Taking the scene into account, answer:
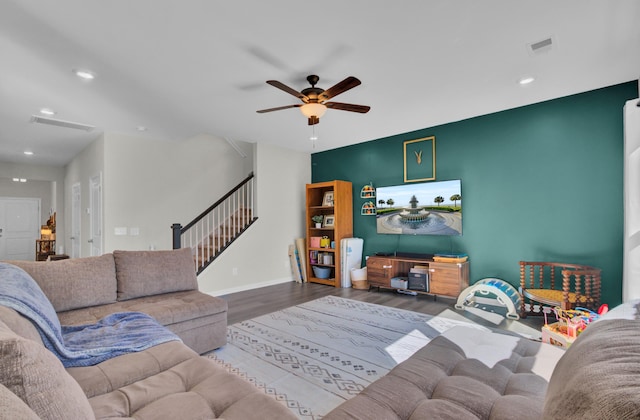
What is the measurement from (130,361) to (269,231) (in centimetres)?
405

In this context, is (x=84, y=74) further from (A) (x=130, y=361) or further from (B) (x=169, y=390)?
(B) (x=169, y=390)

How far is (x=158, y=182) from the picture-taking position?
5406 mm

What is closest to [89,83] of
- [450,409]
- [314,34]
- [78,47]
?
[78,47]

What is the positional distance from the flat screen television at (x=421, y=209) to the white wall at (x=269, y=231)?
1.75m

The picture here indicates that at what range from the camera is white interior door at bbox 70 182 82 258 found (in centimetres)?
620


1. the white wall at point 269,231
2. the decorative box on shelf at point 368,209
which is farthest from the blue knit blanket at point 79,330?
the decorative box on shelf at point 368,209

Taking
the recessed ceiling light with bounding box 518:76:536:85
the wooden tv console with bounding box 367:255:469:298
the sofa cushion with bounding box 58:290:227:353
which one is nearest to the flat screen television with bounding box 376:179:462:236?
the wooden tv console with bounding box 367:255:469:298

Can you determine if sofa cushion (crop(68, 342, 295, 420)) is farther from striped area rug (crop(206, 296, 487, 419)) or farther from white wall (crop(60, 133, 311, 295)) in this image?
white wall (crop(60, 133, 311, 295))

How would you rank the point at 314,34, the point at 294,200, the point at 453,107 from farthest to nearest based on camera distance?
the point at 294,200, the point at 453,107, the point at 314,34

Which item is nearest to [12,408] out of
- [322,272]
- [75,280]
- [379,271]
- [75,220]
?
[75,280]

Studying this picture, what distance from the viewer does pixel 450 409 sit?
3.60ft

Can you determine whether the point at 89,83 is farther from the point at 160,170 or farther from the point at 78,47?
the point at 160,170

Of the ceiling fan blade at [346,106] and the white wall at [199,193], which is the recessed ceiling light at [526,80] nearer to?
the ceiling fan blade at [346,106]

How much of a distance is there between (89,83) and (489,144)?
15.8 feet
